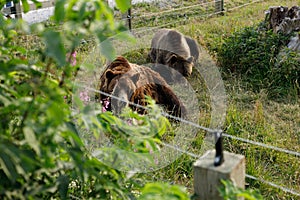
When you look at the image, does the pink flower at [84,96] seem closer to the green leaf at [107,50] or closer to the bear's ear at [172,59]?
the bear's ear at [172,59]

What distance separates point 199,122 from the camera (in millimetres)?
4559

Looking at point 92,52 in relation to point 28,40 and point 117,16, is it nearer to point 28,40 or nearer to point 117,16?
point 28,40

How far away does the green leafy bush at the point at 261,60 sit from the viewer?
17.6 feet

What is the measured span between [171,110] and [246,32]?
2.08 m

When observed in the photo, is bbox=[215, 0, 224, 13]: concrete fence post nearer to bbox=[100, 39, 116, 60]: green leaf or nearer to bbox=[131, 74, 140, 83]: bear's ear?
bbox=[131, 74, 140, 83]: bear's ear

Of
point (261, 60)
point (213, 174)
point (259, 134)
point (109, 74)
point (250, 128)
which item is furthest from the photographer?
point (261, 60)

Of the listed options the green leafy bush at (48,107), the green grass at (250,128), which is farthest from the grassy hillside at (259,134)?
the green leafy bush at (48,107)

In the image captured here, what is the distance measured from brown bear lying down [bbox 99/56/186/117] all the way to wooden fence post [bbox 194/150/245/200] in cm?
281

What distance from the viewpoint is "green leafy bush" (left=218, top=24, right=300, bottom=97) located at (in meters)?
5.37

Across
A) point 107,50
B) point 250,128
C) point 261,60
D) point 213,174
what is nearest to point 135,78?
point 250,128

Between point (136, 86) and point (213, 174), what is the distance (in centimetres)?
315

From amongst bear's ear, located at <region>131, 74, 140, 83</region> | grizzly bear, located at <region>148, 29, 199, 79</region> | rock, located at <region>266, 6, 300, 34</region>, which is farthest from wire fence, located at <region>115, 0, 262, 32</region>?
bear's ear, located at <region>131, 74, 140, 83</region>

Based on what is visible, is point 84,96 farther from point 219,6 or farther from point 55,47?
point 219,6

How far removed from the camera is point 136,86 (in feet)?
15.2
